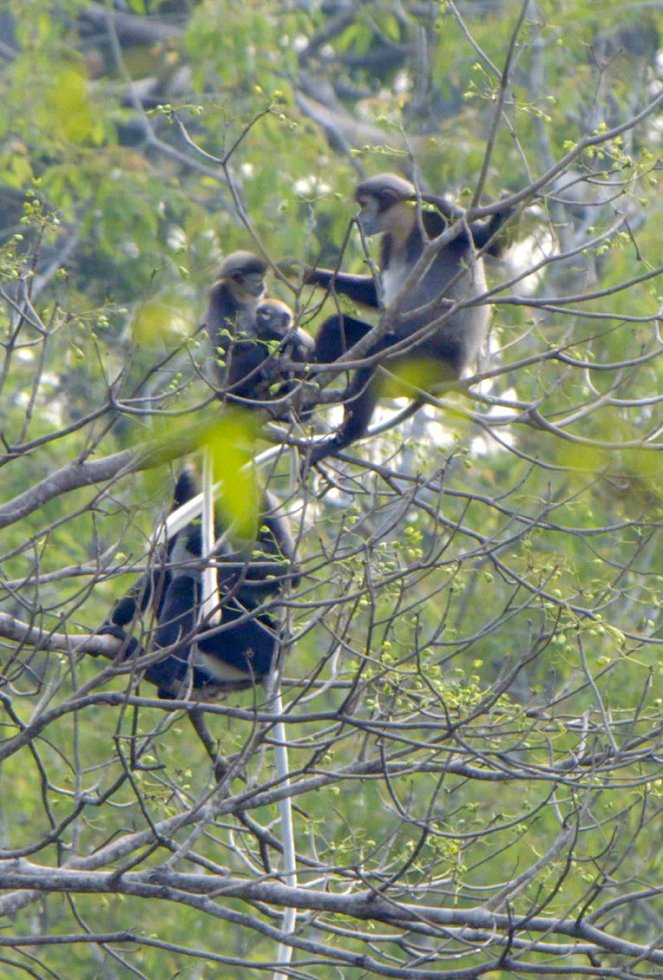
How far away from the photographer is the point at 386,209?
18.8 ft

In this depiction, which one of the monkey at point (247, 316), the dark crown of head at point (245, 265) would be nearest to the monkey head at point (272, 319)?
the monkey at point (247, 316)

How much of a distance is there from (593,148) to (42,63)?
4.93m

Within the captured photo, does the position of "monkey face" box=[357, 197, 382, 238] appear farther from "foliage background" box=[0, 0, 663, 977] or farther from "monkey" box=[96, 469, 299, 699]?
"monkey" box=[96, 469, 299, 699]

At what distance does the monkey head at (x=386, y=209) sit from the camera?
18.7 ft

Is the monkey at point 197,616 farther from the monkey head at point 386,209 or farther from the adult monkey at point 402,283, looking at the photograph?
the monkey head at point 386,209

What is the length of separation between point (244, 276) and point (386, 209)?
641mm

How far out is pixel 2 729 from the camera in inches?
267

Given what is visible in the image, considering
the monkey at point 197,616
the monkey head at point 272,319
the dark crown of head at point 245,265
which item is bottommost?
the monkey at point 197,616

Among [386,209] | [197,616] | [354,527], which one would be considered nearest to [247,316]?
[386,209]

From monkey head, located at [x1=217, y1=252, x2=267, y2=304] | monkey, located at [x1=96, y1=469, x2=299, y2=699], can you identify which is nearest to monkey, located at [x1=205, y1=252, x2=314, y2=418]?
monkey head, located at [x1=217, y1=252, x2=267, y2=304]

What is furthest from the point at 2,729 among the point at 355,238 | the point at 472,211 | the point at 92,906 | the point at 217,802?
the point at 472,211

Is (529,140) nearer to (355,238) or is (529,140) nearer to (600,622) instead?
(355,238)

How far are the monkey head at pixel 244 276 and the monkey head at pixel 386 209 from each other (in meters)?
0.48

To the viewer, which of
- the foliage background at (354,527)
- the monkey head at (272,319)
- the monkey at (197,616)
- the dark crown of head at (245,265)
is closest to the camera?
the foliage background at (354,527)
